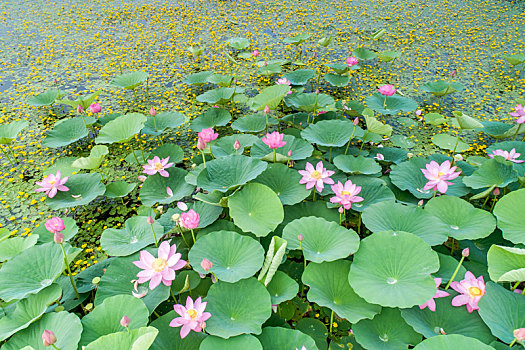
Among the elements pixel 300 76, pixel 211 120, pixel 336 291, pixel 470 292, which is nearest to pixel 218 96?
pixel 211 120

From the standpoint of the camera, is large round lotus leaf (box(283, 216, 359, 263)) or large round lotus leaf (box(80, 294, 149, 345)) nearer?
large round lotus leaf (box(80, 294, 149, 345))

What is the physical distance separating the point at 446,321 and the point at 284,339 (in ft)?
2.17

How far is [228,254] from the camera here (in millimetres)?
1501

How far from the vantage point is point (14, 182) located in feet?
8.08

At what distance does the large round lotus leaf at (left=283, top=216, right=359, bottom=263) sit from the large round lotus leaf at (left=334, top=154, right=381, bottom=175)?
578 mm

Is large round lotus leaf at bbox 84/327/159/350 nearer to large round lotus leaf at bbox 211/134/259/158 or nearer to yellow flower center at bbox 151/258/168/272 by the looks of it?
yellow flower center at bbox 151/258/168/272

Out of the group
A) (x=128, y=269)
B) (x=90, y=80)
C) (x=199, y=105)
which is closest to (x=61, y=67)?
(x=90, y=80)

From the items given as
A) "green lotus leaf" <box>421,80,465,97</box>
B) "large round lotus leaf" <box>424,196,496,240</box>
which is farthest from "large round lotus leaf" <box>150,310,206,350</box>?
"green lotus leaf" <box>421,80,465,97</box>

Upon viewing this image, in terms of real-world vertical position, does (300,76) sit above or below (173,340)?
above

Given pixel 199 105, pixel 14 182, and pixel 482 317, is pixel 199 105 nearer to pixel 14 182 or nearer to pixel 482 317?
pixel 14 182

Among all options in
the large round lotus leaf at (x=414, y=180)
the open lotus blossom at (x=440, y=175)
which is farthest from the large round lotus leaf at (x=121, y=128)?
the open lotus blossom at (x=440, y=175)

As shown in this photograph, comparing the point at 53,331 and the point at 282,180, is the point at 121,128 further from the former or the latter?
the point at 53,331

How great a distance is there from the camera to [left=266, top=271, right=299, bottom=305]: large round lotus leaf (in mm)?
1408

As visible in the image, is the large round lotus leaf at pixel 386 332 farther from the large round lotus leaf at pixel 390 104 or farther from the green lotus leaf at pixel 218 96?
the green lotus leaf at pixel 218 96
